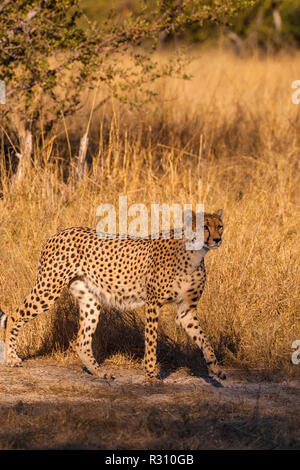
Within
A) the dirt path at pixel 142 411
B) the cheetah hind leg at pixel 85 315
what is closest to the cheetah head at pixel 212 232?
the dirt path at pixel 142 411

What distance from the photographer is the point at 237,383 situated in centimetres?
451

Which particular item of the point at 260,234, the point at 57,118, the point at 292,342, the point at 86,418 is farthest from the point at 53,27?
the point at 86,418

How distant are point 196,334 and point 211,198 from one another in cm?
248

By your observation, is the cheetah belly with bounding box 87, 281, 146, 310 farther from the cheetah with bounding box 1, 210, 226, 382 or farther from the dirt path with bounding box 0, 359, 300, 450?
the dirt path with bounding box 0, 359, 300, 450

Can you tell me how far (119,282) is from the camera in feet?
15.5

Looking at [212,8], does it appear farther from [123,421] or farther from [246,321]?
[123,421]

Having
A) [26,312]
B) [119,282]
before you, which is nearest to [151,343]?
[119,282]

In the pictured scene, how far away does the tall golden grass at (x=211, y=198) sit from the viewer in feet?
17.0

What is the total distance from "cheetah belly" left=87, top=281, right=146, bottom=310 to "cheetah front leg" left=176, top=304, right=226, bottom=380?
0.81ft

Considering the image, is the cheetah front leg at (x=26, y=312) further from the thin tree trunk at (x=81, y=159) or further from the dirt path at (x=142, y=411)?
the thin tree trunk at (x=81, y=159)

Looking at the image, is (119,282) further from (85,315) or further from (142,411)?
(142,411)

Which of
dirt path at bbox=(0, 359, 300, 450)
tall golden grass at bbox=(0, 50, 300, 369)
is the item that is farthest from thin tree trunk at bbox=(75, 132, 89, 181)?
dirt path at bbox=(0, 359, 300, 450)

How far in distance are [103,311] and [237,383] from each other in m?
1.23

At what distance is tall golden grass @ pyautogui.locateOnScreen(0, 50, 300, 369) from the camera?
517 centimetres
